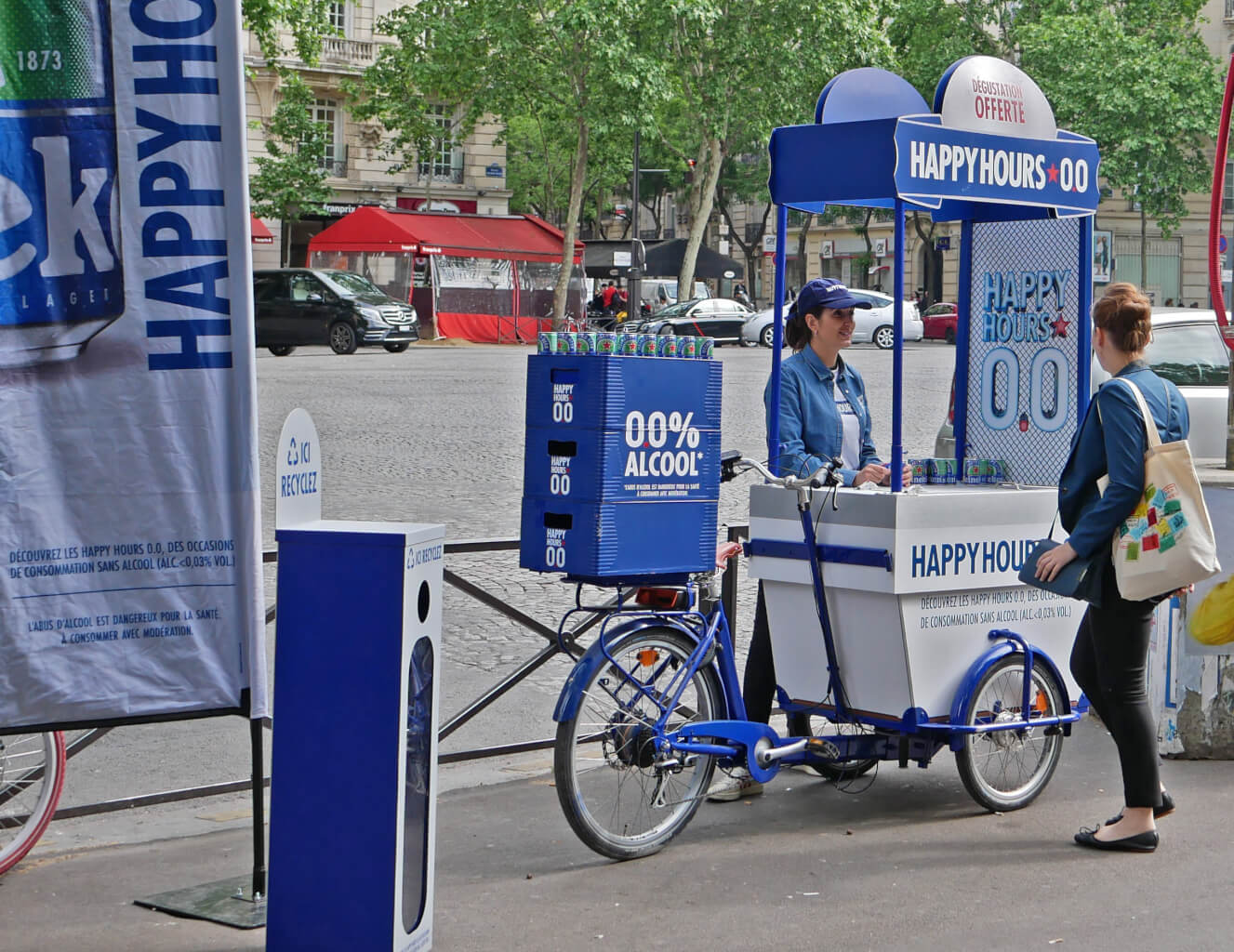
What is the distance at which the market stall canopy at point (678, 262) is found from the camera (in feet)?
A: 194

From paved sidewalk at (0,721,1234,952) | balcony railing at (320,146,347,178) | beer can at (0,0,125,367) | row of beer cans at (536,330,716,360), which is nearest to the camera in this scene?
beer can at (0,0,125,367)

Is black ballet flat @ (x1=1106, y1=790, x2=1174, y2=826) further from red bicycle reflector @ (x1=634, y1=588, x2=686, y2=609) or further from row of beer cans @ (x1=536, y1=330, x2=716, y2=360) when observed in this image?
row of beer cans @ (x1=536, y1=330, x2=716, y2=360)

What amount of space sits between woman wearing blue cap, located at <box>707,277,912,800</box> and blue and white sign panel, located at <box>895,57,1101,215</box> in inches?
19.1

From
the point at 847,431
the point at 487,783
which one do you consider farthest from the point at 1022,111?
the point at 487,783

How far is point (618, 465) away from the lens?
4.94 m

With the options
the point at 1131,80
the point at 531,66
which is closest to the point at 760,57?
the point at 531,66

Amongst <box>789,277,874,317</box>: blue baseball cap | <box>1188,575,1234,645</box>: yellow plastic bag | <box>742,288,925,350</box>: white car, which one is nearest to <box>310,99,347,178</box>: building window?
<box>742,288,925,350</box>: white car

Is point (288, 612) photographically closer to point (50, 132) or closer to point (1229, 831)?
point (50, 132)

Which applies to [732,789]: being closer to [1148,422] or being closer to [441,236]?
[1148,422]

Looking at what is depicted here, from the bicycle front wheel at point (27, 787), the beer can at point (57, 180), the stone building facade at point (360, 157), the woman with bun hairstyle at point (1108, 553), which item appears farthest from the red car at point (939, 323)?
the beer can at point (57, 180)

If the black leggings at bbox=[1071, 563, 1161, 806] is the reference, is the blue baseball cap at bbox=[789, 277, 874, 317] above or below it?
above

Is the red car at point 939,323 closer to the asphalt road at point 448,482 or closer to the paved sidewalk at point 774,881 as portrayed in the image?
the asphalt road at point 448,482

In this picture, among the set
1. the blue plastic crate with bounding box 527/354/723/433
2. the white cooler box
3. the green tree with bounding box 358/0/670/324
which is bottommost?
the white cooler box

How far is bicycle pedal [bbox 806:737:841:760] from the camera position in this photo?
547cm
